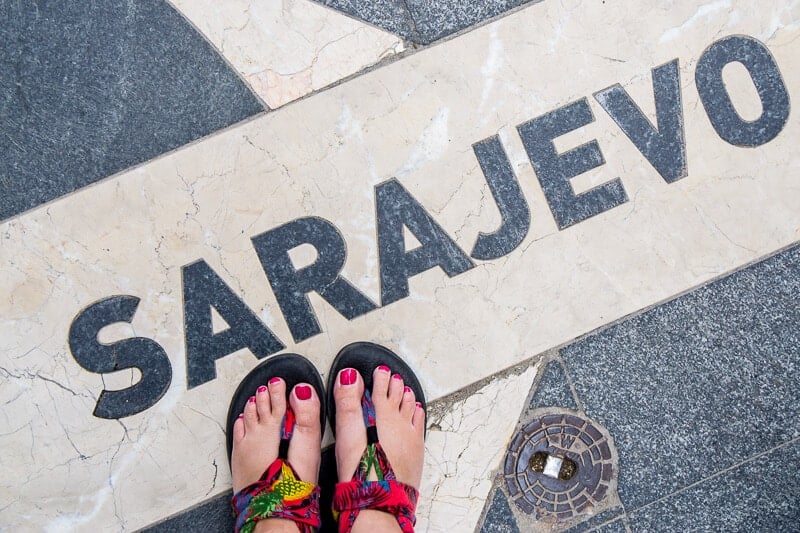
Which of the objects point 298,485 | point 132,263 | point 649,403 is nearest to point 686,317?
point 649,403

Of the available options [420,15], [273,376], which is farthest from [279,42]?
[273,376]

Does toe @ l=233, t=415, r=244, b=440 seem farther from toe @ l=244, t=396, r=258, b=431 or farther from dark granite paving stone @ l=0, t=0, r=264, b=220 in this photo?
dark granite paving stone @ l=0, t=0, r=264, b=220

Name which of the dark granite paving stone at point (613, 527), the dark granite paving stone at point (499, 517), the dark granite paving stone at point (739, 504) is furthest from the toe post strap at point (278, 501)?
the dark granite paving stone at point (739, 504)

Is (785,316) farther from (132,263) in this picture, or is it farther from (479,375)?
(132,263)

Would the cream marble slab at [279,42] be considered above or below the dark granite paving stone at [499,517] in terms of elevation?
above

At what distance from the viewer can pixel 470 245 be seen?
1.88m

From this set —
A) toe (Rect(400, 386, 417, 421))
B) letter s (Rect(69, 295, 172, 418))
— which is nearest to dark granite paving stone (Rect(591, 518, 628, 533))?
toe (Rect(400, 386, 417, 421))

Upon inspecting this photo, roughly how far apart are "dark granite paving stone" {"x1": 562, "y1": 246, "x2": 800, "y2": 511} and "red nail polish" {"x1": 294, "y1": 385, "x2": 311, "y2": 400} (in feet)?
2.82

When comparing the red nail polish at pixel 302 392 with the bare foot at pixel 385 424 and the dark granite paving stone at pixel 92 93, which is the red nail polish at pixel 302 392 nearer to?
the bare foot at pixel 385 424

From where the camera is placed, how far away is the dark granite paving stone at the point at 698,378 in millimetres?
1884

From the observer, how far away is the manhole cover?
186 cm

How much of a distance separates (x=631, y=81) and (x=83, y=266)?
191cm

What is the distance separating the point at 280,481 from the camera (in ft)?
5.77

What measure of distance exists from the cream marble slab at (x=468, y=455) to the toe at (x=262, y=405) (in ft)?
1.75
